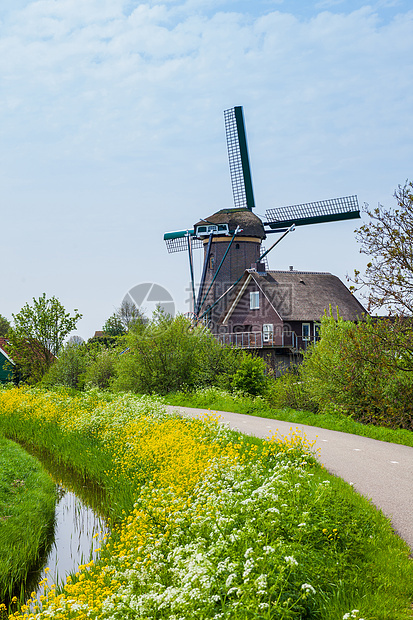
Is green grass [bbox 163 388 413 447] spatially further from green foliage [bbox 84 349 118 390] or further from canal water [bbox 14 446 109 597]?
green foliage [bbox 84 349 118 390]

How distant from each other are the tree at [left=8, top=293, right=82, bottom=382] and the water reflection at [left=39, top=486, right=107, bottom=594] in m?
29.7

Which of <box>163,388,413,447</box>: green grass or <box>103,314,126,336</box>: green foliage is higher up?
<box>103,314,126,336</box>: green foliage

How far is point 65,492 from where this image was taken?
511 inches

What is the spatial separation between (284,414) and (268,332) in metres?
22.0

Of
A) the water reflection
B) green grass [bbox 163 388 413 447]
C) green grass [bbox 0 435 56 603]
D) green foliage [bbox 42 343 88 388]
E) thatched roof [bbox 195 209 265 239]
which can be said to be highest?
thatched roof [bbox 195 209 265 239]

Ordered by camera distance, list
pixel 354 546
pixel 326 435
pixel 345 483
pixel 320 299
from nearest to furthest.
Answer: pixel 354 546, pixel 345 483, pixel 326 435, pixel 320 299

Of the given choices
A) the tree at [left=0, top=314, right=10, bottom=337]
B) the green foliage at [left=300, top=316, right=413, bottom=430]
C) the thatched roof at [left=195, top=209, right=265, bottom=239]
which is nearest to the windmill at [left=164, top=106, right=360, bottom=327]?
the thatched roof at [left=195, top=209, right=265, bottom=239]

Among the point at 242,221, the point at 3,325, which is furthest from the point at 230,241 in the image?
the point at 3,325

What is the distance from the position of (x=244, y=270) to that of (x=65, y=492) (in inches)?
1236

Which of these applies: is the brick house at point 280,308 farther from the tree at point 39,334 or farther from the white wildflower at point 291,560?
the white wildflower at point 291,560

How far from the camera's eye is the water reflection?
8766mm

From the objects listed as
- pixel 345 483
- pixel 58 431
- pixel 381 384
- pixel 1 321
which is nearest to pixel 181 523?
pixel 345 483

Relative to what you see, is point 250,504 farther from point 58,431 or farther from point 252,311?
point 252,311

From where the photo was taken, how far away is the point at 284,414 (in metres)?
19.0
